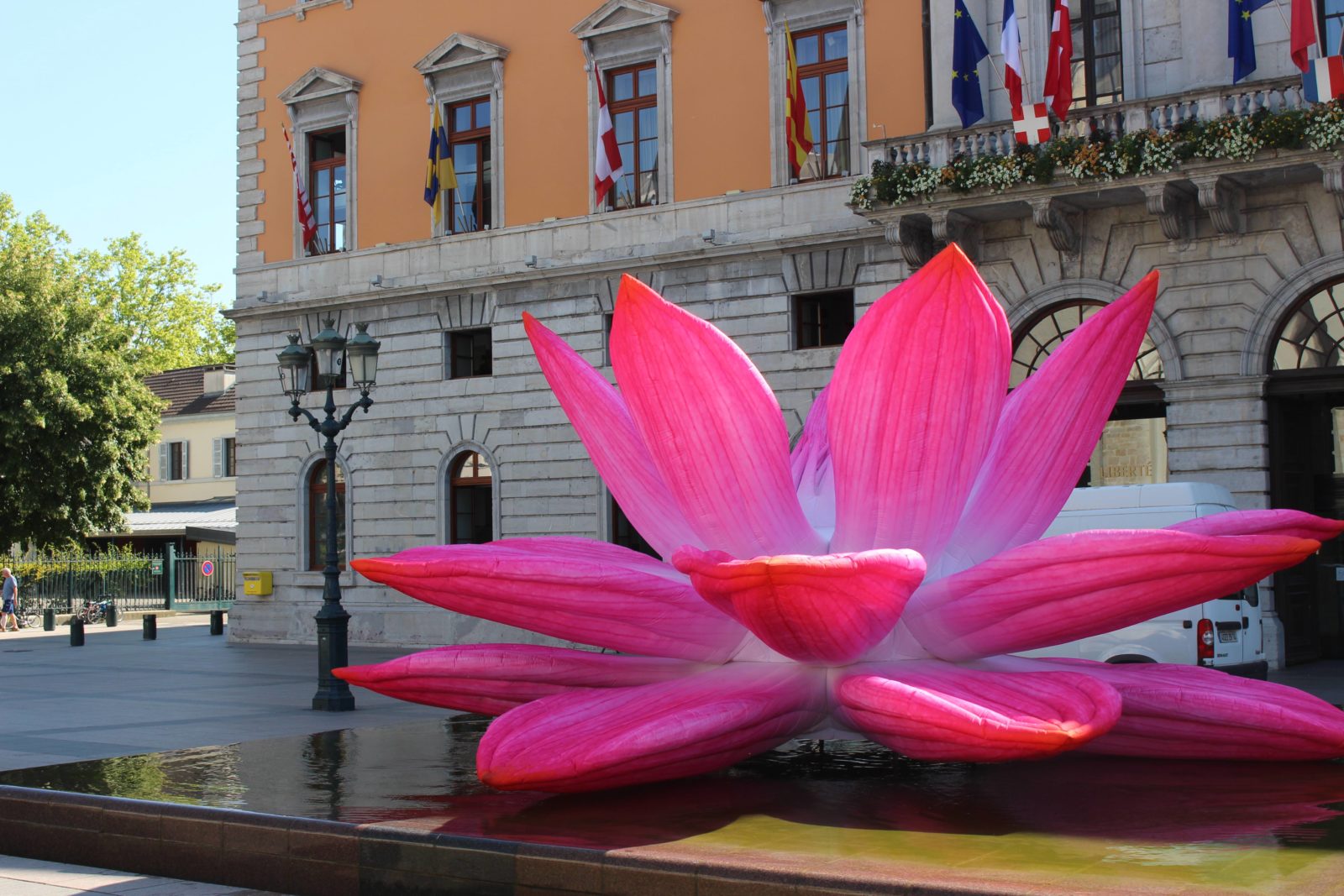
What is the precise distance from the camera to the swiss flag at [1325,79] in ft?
59.2

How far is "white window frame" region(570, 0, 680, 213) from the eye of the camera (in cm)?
2531

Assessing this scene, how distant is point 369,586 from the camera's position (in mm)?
27734

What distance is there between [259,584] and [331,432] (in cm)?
1323

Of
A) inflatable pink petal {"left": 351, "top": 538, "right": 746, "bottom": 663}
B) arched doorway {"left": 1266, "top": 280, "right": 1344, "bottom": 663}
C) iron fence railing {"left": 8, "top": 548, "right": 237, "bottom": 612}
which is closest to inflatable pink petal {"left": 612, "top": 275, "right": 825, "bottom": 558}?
inflatable pink petal {"left": 351, "top": 538, "right": 746, "bottom": 663}

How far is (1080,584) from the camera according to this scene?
6.63 meters

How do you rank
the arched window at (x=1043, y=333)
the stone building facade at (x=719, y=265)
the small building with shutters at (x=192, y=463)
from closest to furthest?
the stone building facade at (x=719, y=265)
the arched window at (x=1043, y=333)
the small building with shutters at (x=192, y=463)

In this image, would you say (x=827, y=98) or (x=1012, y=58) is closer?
(x=1012, y=58)

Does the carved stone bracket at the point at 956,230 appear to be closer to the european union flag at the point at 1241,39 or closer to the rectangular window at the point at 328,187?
the european union flag at the point at 1241,39

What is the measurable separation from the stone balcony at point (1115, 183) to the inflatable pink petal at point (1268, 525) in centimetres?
1273

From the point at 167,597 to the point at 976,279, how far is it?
4134 centimetres

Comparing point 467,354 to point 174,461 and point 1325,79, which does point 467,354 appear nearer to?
point 1325,79

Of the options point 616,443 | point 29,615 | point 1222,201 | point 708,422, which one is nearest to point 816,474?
point 616,443

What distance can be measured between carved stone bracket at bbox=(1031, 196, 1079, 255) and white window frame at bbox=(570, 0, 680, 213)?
22.5ft

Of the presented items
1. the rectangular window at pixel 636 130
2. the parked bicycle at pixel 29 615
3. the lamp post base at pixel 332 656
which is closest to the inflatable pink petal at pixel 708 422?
the lamp post base at pixel 332 656
